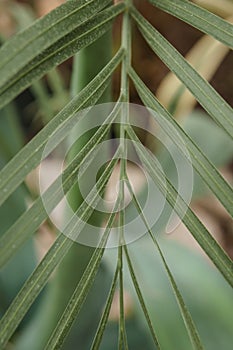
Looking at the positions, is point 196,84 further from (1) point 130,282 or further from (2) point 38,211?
(1) point 130,282

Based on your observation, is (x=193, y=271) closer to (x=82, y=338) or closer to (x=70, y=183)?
(x=82, y=338)

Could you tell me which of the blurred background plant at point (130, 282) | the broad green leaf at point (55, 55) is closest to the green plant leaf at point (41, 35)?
the broad green leaf at point (55, 55)

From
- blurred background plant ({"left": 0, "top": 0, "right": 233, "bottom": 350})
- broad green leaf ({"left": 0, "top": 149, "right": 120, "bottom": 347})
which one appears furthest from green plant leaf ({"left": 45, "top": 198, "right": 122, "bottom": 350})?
blurred background plant ({"left": 0, "top": 0, "right": 233, "bottom": 350})

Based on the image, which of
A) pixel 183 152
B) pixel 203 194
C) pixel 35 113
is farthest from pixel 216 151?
pixel 35 113

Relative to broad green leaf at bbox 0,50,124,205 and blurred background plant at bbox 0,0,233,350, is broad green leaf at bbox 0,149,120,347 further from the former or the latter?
blurred background plant at bbox 0,0,233,350

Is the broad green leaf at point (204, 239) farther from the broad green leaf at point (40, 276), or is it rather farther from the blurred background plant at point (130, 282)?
the blurred background plant at point (130, 282)

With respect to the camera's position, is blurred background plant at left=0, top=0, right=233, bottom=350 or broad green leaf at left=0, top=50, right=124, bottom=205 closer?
broad green leaf at left=0, top=50, right=124, bottom=205

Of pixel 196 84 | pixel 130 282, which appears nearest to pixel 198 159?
pixel 196 84

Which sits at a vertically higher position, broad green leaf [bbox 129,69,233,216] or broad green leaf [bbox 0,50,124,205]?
broad green leaf [bbox 0,50,124,205]
